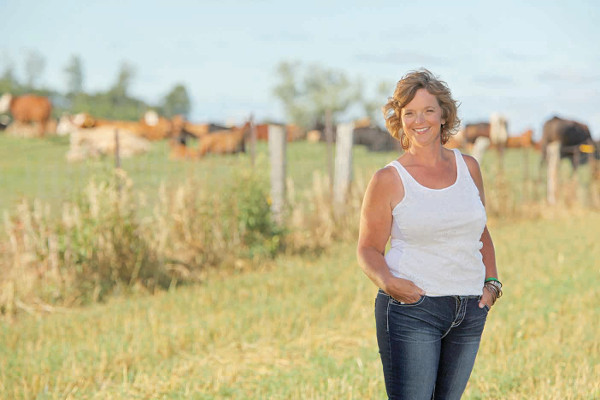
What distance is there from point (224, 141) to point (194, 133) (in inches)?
347

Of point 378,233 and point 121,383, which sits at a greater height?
point 378,233

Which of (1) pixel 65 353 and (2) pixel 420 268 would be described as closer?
(2) pixel 420 268

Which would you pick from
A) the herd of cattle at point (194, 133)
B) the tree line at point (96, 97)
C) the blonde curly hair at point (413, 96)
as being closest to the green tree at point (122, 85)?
the tree line at point (96, 97)

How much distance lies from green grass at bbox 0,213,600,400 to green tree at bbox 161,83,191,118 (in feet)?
291

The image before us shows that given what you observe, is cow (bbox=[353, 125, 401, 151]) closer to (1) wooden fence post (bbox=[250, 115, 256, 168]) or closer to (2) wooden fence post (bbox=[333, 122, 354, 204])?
(2) wooden fence post (bbox=[333, 122, 354, 204])

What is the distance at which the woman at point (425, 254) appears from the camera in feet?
8.96

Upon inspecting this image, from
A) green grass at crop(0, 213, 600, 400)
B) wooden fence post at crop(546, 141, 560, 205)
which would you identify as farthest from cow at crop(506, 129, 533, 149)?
green grass at crop(0, 213, 600, 400)

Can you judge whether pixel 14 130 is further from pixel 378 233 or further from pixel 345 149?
pixel 378 233

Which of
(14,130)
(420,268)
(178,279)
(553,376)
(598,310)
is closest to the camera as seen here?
(420,268)

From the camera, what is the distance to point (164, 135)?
30500mm

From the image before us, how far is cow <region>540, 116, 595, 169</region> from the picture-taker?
17922 millimetres

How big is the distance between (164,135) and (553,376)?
27.2m

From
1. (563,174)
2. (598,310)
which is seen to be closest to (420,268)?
(598,310)

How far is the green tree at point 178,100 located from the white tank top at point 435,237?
306 ft
